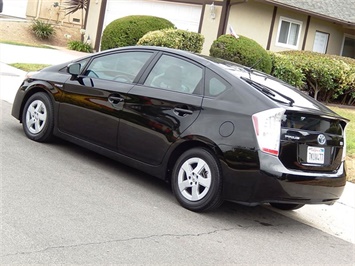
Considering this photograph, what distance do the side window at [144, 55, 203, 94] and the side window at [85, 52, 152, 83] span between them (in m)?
0.25

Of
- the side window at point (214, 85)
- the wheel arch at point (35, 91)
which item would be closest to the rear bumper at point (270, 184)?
the side window at point (214, 85)

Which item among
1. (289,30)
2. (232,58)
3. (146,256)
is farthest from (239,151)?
(289,30)

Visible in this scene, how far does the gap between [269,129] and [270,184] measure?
538 mm

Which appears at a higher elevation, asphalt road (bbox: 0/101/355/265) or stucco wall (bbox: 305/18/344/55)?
stucco wall (bbox: 305/18/344/55)

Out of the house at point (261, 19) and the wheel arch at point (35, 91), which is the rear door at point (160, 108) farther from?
the house at point (261, 19)

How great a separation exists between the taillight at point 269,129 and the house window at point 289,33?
15764mm

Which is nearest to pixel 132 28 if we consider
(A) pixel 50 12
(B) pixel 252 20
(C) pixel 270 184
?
(B) pixel 252 20

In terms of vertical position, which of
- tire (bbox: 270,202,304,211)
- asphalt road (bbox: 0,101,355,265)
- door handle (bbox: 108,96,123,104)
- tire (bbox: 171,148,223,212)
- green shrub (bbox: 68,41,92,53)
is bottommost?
asphalt road (bbox: 0,101,355,265)

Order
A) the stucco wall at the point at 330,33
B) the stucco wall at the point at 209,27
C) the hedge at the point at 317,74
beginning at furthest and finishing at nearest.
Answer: the stucco wall at the point at 330,33 → the stucco wall at the point at 209,27 → the hedge at the point at 317,74

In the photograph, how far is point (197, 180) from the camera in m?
5.54

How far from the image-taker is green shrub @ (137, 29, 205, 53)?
15031 mm

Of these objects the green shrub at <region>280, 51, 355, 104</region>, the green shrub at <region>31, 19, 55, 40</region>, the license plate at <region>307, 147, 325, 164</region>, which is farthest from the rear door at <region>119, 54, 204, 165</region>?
the green shrub at <region>31, 19, 55, 40</region>

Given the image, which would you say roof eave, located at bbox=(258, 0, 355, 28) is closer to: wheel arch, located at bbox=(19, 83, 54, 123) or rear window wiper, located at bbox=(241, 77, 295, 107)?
wheel arch, located at bbox=(19, 83, 54, 123)

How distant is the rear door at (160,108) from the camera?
228 inches
